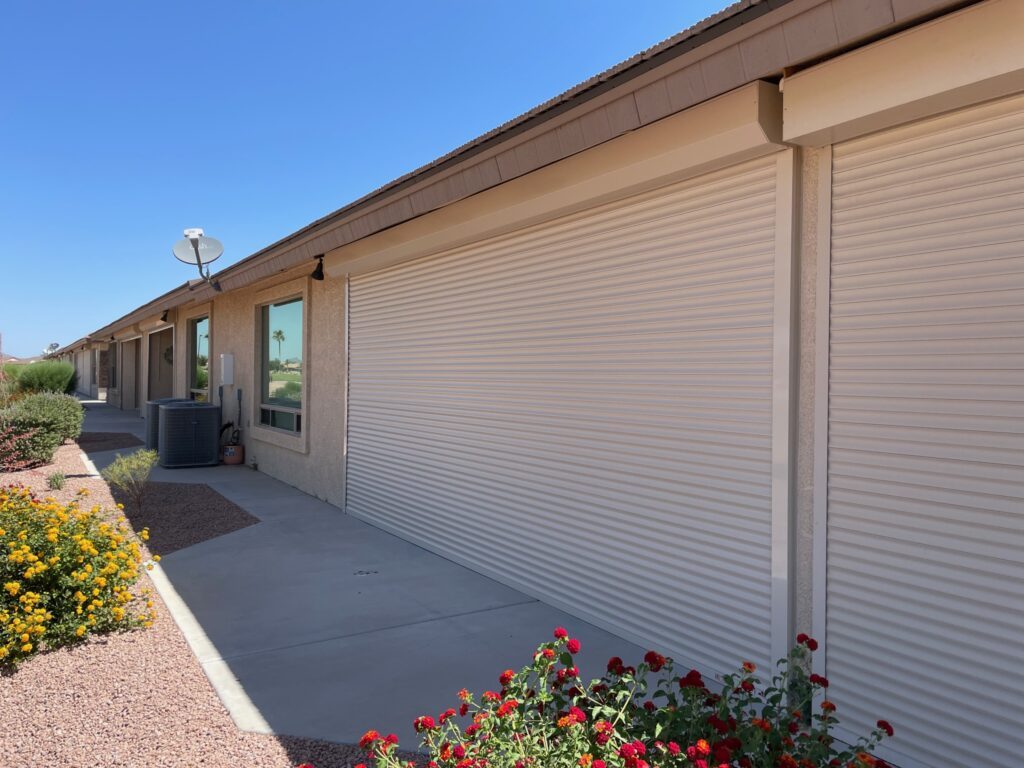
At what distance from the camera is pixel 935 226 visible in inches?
124

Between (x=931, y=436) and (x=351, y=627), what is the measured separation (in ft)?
12.4

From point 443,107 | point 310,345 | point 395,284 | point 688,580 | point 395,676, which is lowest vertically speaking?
point 395,676

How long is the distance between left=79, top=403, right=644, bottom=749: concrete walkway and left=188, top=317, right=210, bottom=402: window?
31.2 feet

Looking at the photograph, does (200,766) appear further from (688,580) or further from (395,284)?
(395,284)

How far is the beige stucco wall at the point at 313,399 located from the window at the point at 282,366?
188 mm

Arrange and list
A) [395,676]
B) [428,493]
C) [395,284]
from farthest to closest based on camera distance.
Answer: [395,284] < [428,493] < [395,676]

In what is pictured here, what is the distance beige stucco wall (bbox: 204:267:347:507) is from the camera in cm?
929

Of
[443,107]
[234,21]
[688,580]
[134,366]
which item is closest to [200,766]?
[688,580]

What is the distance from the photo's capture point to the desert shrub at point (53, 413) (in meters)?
11.6

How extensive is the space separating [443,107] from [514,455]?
42.4 feet

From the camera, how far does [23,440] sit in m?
11.3

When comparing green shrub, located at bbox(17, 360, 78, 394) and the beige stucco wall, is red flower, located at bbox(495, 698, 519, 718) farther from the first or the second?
green shrub, located at bbox(17, 360, 78, 394)

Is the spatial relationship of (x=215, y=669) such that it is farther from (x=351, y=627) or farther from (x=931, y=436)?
(x=931, y=436)

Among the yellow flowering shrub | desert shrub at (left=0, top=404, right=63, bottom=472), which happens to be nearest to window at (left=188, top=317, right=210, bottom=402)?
desert shrub at (left=0, top=404, right=63, bottom=472)
